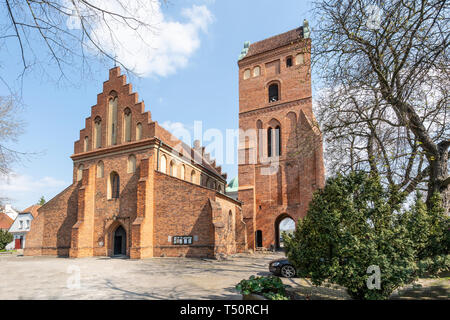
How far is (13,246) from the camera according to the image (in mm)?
44844

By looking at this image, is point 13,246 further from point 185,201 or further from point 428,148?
point 428,148

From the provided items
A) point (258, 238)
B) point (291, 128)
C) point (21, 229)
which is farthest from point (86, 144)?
point (21, 229)

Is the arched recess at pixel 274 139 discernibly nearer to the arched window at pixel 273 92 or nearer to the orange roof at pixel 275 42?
the arched window at pixel 273 92

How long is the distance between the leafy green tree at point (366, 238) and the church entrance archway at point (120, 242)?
725 inches

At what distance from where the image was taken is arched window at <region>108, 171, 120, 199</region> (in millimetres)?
23359

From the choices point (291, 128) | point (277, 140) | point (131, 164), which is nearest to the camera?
point (131, 164)

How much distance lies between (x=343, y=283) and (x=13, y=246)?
5375 centimetres

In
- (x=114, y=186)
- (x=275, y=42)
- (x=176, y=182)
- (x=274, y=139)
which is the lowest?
(x=114, y=186)

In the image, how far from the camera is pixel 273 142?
27578mm

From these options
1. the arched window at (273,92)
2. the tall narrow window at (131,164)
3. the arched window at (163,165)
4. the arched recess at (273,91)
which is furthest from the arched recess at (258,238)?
the arched window at (273,92)

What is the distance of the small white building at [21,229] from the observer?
44.8m

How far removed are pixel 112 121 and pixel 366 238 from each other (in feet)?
75.9

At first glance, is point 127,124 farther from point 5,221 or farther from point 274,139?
point 5,221
